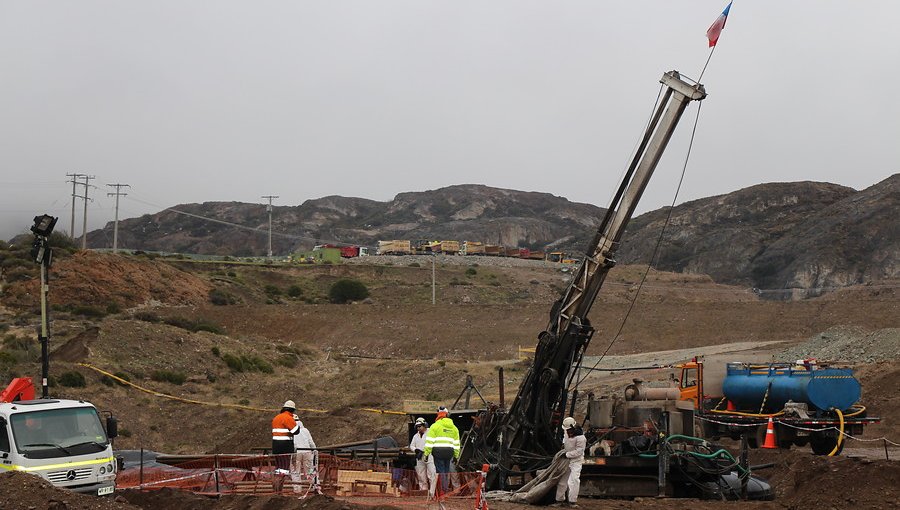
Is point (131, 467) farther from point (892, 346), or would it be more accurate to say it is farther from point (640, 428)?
point (892, 346)

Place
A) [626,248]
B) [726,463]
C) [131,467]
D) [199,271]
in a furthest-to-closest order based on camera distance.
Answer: [626,248] < [199,271] < [131,467] < [726,463]

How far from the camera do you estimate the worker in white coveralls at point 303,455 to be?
52.9ft

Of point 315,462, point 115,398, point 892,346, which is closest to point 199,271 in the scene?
point 115,398

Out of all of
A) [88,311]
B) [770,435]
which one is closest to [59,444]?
[770,435]

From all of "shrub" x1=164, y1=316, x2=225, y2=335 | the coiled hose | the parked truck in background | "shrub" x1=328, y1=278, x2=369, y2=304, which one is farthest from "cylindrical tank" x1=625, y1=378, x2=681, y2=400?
"shrub" x1=328, y1=278, x2=369, y2=304

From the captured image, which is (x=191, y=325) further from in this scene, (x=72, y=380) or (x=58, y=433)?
(x=58, y=433)

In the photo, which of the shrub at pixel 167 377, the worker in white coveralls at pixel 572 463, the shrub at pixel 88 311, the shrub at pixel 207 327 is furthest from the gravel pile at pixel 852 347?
the shrub at pixel 88 311

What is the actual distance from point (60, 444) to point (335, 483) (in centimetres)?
450

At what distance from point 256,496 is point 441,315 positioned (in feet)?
161

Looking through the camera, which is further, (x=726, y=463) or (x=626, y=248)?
(x=626, y=248)

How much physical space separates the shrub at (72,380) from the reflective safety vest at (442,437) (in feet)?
82.4

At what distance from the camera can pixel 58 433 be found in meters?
15.7

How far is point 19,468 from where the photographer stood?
1503cm

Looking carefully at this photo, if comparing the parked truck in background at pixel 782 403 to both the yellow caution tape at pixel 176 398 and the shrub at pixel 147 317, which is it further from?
the shrub at pixel 147 317
